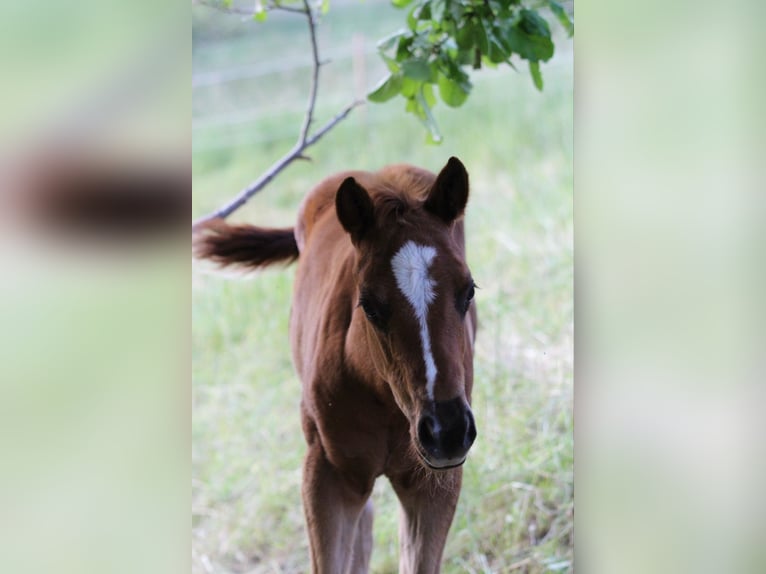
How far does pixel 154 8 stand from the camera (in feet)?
2.60

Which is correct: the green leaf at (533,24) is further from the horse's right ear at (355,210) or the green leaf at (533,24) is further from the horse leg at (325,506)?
the horse leg at (325,506)

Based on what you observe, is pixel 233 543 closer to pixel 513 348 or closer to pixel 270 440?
pixel 270 440

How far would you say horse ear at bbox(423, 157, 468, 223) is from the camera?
139 cm

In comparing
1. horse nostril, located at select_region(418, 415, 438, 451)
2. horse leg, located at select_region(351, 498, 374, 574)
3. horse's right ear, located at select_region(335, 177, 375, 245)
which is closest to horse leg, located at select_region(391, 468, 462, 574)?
horse leg, located at select_region(351, 498, 374, 574)

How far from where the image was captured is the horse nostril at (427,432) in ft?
3.92

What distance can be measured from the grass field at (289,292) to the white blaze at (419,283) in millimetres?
1025

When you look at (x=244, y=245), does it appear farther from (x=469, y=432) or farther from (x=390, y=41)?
(x=469, y=432)

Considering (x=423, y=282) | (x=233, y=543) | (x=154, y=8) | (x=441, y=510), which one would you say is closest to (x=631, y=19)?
(x=423, y=282)

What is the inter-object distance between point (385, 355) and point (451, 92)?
3.11 ft

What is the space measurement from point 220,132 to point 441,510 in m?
3.44

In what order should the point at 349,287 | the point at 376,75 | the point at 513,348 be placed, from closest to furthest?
the point at 349,287, the point at 513,348, the point at 376,75

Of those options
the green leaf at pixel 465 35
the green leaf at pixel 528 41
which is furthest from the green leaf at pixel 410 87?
the green leaf at pixel 528 41

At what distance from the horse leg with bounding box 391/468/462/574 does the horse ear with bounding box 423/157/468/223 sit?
0.52 metres

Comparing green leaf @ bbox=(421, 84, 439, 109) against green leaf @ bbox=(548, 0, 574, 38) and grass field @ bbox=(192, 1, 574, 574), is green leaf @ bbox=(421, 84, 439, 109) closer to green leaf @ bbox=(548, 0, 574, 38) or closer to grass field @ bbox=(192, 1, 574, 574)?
green leaf @ bbox=(548, 0, 574, 38)
